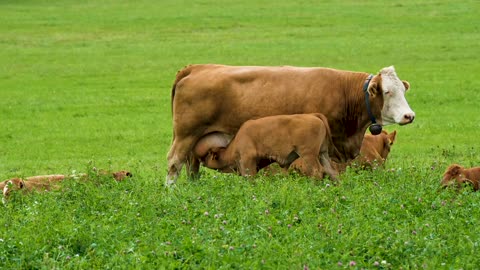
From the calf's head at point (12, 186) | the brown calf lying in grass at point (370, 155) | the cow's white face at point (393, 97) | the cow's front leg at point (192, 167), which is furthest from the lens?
the cow's front leg at point (192, 167)

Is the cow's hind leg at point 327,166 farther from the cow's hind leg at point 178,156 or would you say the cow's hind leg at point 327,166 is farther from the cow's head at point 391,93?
the cow's hind leg at point 178,156

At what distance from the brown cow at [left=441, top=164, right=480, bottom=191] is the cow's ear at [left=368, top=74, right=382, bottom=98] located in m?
1.72

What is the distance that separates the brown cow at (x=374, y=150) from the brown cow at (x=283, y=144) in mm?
1147

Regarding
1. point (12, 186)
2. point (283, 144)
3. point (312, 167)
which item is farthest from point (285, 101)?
point (12, 186)

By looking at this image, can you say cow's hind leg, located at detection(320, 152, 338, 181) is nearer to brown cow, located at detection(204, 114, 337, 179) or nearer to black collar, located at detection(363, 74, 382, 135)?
brown cow, located at detection(204, 114, 337, 179)

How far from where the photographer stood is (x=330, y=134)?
1341 cm

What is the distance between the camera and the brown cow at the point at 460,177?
1189 centimetres

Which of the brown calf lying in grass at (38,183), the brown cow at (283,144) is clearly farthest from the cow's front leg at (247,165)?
the brown calf lying in grass at (38,183)

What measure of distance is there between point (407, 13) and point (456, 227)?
33.8m

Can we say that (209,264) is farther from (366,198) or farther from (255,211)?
(366,198)

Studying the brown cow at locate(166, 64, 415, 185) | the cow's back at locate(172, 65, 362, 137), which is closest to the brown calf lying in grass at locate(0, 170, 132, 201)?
the brown cow at locate(166, 64, 415, 185)

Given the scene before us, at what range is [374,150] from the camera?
1509cm

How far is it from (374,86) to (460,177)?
200cm

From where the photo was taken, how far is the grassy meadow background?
30.6ft
